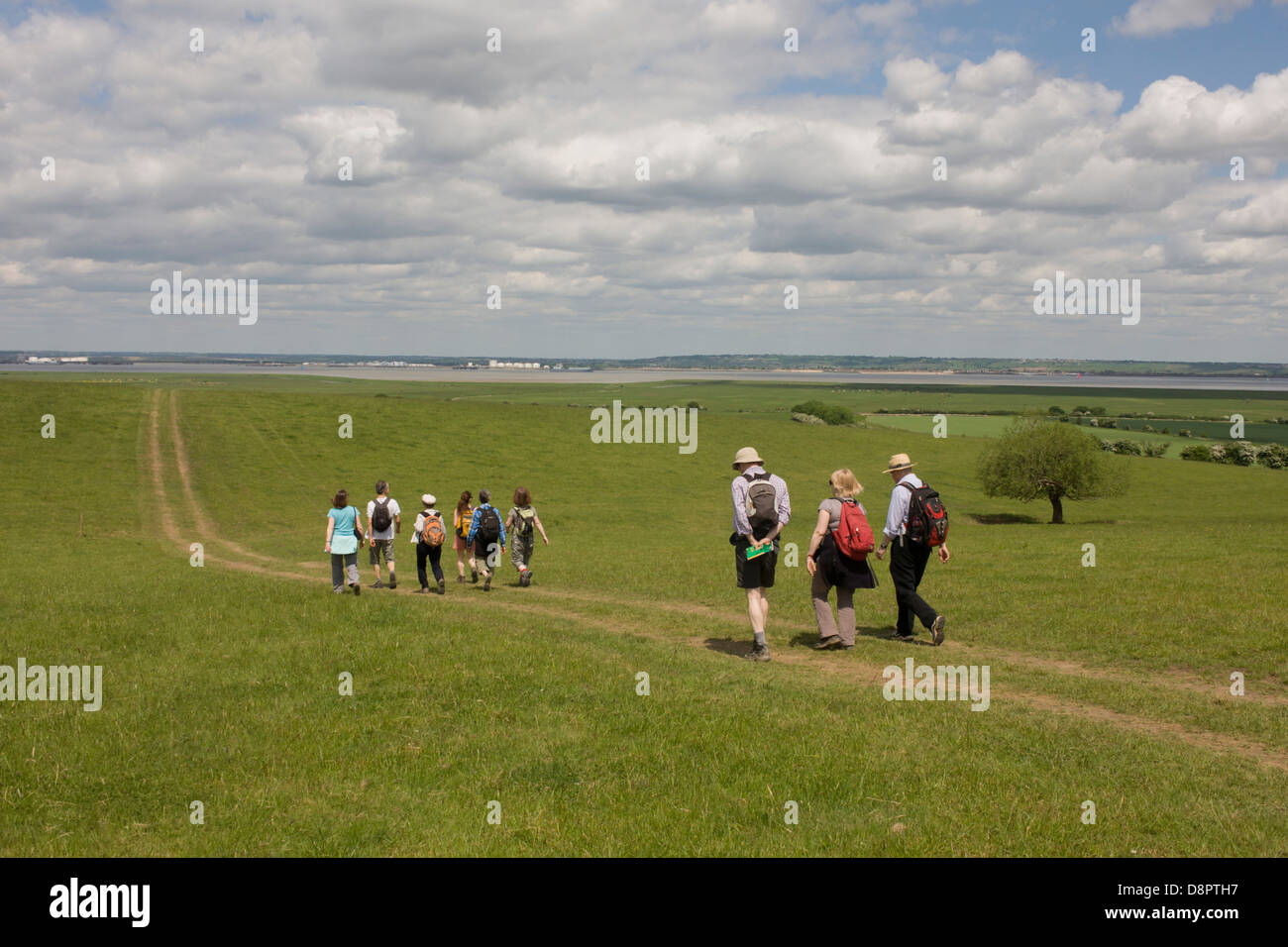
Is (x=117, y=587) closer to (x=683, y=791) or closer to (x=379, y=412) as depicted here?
(x=683, y=791)

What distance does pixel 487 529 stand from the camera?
72.2ft

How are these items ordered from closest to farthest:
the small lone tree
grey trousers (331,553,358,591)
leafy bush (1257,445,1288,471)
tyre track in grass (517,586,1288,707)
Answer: tyre track in grass (517,586,1288,707) → grey trousers (331,553,358,591) → the small lone tree → leafy bush (1257,445,1288,471)

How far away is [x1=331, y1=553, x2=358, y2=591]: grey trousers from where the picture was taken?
19.3 metres

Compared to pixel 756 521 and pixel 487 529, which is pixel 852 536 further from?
pixel 487 529

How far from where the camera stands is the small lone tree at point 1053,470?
57906 millimetres

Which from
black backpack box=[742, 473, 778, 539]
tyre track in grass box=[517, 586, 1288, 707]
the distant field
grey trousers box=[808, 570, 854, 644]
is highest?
the distant field

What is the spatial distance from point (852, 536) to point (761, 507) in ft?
5.70

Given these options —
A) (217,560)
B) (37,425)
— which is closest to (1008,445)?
(217,560)

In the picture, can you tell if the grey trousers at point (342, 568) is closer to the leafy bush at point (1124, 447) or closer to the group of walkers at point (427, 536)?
the group of walkers at point (427, 536)

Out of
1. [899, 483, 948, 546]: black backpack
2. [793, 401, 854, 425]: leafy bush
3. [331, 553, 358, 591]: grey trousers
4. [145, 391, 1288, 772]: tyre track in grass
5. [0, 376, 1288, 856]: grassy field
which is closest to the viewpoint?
[0, 376, 1288, 856]: grassy field

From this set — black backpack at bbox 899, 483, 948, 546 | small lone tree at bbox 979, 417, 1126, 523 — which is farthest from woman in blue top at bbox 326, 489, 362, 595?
small lone tree at bbox 979, 417, 1126, 523

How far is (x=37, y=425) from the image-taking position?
63.4 m

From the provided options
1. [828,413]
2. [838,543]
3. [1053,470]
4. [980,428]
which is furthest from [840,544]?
[980,428]

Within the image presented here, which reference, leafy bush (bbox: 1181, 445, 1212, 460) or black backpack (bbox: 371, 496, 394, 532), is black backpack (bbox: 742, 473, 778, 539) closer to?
black backpack (bbox: 371, 496, 394, 532)
